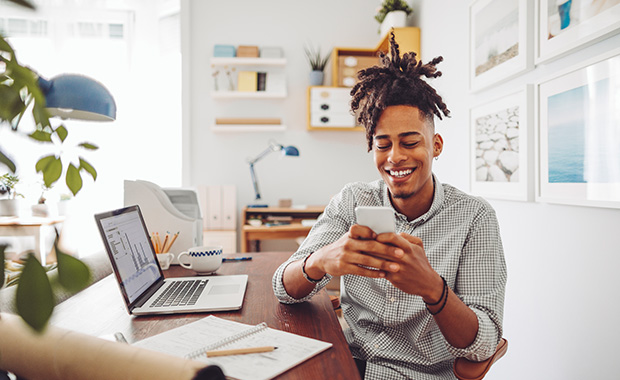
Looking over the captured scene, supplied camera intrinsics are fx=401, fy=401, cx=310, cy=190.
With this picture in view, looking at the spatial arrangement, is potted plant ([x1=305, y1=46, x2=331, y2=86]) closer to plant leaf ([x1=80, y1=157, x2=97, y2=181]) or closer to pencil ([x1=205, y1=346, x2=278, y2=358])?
pencil ([x1=205, y1=346, x2=278, y2=358])

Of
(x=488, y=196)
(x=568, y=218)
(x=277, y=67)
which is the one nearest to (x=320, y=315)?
(x=568, y=218)

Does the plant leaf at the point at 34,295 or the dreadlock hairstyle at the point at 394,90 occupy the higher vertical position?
the dreadlock hairstyle at the point at 394,90

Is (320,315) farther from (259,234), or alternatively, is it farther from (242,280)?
(259,234)

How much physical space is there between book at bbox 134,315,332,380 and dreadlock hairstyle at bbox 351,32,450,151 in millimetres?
711

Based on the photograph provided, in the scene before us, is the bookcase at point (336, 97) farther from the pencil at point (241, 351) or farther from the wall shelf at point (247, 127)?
the pencil at point (241, 351)

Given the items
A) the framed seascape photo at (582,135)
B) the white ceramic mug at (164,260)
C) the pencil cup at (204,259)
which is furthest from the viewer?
the white ceramic mug at (164,260)

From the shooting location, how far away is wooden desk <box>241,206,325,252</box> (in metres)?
3.38

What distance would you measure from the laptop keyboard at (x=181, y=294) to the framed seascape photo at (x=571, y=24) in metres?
1.54

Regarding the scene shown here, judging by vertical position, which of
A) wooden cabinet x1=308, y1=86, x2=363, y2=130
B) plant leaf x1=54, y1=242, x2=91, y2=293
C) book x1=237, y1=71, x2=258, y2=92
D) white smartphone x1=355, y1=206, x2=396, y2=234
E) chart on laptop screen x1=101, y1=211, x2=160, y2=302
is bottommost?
chart on laptop screen x1=101, y1=211, x2=160, y2=302

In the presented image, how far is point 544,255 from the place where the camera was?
5.53 feet

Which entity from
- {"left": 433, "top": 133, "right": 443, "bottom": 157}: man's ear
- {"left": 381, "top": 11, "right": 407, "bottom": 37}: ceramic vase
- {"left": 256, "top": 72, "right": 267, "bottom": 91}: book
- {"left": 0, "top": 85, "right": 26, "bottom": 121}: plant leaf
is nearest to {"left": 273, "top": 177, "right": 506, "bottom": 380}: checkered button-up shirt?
{"left": 433, "top": 133, "right": 443, "bottom": 157}: man's ear

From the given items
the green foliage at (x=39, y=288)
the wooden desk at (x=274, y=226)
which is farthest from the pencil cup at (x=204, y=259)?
the wooden desk at (x=274, y=226)

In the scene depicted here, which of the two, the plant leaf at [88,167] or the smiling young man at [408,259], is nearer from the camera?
the plant leaf at [88,167]

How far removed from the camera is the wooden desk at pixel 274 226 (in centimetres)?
338
